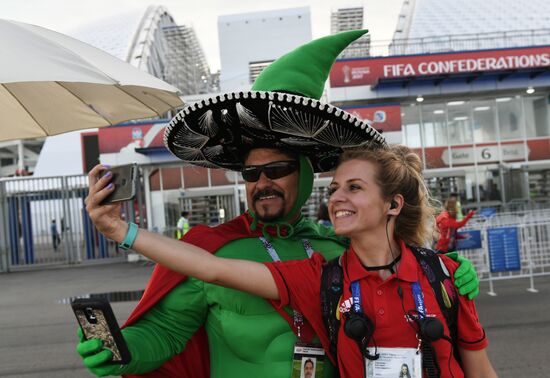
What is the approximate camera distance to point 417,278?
6.52 ft

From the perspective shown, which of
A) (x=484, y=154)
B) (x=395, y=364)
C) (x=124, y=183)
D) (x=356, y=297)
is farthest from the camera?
(x=484, y=154)

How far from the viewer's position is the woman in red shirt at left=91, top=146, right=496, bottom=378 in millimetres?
1886

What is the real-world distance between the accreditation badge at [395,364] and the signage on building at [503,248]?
721 centimetres

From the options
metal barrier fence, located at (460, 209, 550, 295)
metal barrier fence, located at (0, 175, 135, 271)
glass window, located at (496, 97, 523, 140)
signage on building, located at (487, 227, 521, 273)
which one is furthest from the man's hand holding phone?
glass window, located at (496, 97, 523, 140)

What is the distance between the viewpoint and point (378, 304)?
6.41 feet

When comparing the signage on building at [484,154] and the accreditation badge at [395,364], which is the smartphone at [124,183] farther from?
the signage on building at [484,154]

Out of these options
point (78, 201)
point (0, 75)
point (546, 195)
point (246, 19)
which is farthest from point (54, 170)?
point (0, 75)

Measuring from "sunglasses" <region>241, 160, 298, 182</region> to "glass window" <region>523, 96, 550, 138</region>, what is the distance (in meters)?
23.3

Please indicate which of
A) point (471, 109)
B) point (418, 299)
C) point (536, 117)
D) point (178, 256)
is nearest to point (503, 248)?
→ point (418, 299)

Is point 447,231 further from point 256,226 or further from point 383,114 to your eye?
point 383,114

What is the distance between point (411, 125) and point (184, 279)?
21890 millimetres

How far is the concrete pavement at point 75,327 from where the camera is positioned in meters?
5.71

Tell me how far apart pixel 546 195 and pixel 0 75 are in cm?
2336

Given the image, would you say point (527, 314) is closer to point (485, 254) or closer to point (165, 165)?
point (485, 254)
